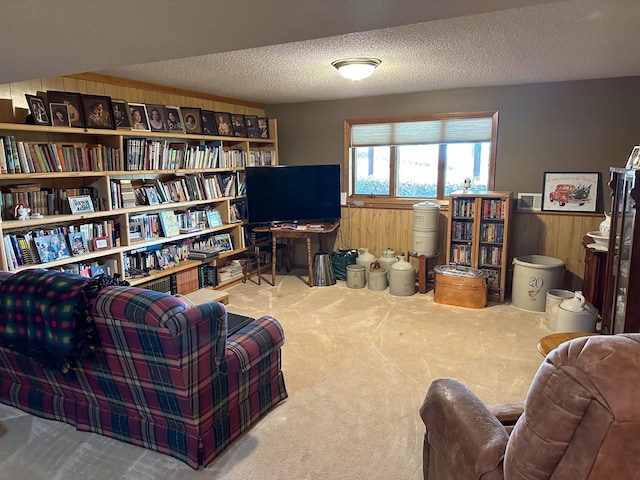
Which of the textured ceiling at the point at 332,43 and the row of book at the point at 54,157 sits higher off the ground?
the textured ceiling at the point at 332,43

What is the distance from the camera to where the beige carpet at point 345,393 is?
6.89 feet

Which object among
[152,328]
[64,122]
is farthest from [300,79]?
[152,328]

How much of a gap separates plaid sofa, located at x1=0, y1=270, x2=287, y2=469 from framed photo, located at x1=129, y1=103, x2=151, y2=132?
2.15 meters

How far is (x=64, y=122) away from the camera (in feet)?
10.8

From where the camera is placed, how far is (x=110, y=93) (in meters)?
3.86

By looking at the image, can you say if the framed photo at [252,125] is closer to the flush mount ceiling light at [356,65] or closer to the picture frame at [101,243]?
the flush mount ceiling light at [356,65]

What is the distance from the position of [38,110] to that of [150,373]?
2302 millimetres

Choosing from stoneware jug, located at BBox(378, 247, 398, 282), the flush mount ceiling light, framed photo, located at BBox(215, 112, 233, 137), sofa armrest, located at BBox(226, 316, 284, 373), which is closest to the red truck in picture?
stoneware jug, located at BBox(378, 247, 398, 282)

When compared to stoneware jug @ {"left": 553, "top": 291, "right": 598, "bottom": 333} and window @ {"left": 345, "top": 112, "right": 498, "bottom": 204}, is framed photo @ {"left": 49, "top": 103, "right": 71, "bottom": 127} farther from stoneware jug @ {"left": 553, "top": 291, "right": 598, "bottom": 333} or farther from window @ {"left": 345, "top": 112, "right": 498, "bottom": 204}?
stoneware jug @ {"left": 553, "top": 291, "right": 598, "bottom": 333}

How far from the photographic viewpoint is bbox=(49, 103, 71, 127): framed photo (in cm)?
323

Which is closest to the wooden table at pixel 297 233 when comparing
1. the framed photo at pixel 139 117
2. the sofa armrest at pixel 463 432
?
the framed photo at pixel 139 117

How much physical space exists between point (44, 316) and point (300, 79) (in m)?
3.05

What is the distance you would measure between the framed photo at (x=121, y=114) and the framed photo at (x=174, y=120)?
50 centimetres

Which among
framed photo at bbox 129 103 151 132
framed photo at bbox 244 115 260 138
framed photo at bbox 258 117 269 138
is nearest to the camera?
framed photo at bbox 129 103 151 132
